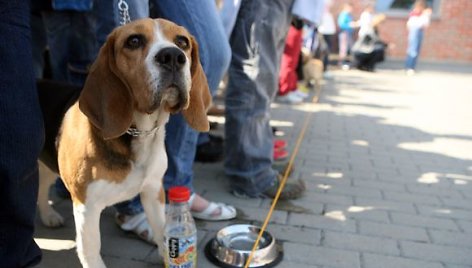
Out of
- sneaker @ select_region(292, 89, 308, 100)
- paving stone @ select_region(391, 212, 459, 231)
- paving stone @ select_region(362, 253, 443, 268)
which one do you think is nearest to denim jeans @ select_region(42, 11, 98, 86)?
paving stone @ select_region(362, 253, 443, 268)

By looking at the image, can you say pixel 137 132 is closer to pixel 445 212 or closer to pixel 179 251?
pixel 179 251

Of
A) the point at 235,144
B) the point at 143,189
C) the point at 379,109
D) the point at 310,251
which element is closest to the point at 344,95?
the point at 379,109

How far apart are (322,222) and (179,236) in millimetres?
1347

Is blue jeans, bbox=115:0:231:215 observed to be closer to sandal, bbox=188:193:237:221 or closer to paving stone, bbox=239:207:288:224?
sandal, bbox=188:193:237:221

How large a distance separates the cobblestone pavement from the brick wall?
458 inches

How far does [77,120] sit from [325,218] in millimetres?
1938

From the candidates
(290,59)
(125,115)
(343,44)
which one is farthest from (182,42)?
(343,44)

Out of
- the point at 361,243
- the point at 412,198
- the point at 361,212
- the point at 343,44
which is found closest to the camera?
the point at 361,243

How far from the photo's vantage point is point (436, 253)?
8.99 feet

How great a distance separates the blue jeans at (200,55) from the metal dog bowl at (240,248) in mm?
488

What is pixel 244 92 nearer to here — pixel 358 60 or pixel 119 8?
pixel 119 8

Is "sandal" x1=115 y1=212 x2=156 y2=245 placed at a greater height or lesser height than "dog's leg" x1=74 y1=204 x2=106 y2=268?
lesser

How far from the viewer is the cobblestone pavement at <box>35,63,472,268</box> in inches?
104

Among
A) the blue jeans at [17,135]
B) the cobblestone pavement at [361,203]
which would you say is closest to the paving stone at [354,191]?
the cobblestone pavement at [361,203]
